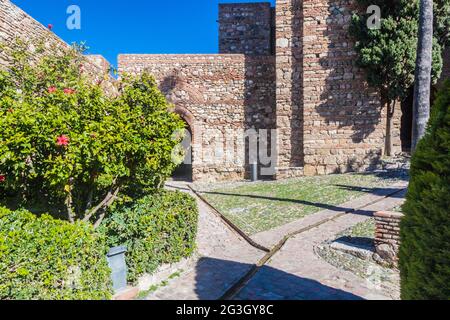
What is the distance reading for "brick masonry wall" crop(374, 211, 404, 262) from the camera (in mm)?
4047

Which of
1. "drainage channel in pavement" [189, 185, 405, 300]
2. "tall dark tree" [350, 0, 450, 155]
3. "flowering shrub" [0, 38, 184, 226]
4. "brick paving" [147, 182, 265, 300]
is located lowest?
Answer: "brick paving" [147, 182, 265, 300]

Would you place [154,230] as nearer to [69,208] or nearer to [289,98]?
[69,208]

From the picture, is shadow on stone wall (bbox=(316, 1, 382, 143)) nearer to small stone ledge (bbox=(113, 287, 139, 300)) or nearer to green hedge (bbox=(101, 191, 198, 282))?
green hedge (bbox=(101, 191, 198, 282))

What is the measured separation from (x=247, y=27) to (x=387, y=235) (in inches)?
535

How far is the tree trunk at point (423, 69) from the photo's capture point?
5340 millimetres

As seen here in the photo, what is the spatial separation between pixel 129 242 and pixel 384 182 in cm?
815

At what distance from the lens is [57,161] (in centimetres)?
298

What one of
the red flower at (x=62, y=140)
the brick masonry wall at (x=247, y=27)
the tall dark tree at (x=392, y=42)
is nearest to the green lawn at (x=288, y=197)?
the tall dark tree at (x=392, y=42)

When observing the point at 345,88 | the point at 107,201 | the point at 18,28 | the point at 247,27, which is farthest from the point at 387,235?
the point at 247,27

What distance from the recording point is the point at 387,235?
13.5ft

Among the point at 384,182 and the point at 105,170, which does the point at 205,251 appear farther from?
the point at 384,182

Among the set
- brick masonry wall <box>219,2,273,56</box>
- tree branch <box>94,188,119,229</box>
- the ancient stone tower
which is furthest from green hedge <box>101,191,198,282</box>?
brick masonry wall <box>219,2,273,56</box>

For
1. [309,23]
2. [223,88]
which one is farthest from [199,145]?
[309,23]

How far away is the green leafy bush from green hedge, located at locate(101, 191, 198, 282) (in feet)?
8.99
